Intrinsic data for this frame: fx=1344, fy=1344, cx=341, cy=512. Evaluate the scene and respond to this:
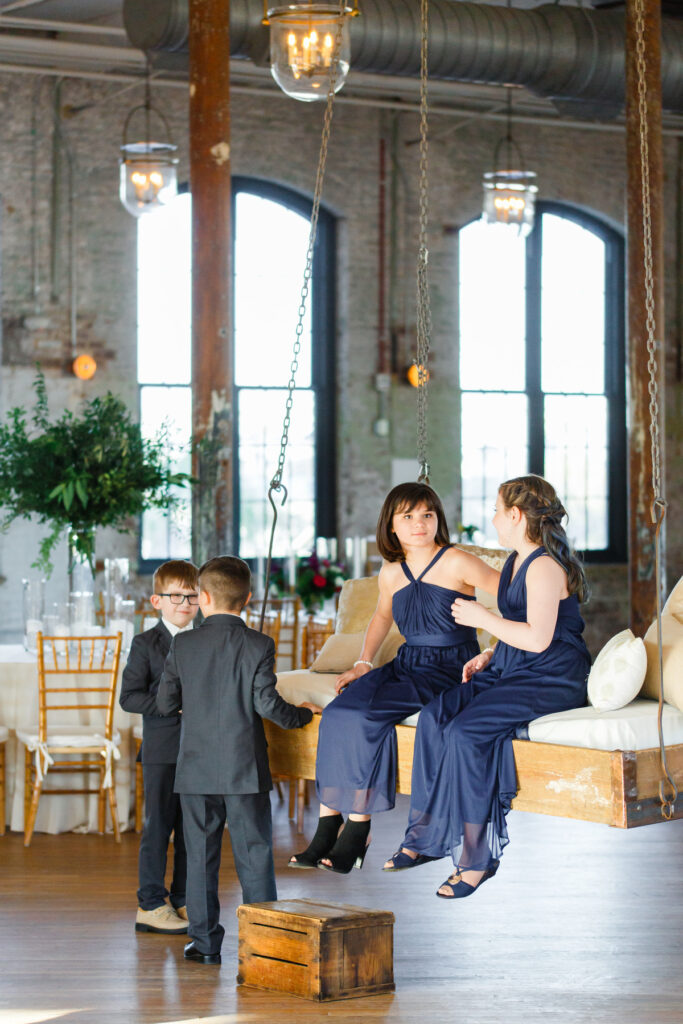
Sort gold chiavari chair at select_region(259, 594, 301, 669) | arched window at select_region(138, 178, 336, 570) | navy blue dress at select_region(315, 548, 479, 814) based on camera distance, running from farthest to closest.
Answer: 1. arched window at select_region(138, 178, 336, 570)
2. gold chiavari chair at select_region(259, 594, 301, 669)
3. navy blue dress at select_region(315, 548, 479, 814)

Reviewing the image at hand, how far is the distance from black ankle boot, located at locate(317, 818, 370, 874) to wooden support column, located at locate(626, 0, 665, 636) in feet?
14.7

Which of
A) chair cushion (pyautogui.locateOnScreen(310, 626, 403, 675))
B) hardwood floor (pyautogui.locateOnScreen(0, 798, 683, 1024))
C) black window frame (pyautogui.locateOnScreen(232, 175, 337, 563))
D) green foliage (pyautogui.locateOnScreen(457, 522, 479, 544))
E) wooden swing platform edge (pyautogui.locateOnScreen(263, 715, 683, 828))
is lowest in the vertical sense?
hardwood floor (pyautogui.locateOnScreen(0, 798, 683, 1024))

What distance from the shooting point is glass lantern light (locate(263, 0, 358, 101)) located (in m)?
5.80

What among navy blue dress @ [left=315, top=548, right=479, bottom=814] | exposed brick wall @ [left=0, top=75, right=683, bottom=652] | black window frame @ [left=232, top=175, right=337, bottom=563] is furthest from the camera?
black window frame @ [left=232, top=175, right=337, bottom=563]

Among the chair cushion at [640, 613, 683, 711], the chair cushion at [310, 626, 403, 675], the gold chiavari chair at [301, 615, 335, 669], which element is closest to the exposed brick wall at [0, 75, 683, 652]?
the gold chiavari chair at [301, 615, 335, 669]

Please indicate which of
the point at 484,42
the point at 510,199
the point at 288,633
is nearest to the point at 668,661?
the point at 288,633

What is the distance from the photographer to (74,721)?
21.5ft

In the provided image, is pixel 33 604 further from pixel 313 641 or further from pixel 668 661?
pixel 668 661

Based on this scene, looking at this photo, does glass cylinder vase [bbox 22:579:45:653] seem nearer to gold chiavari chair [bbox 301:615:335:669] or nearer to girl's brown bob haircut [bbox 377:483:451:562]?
gold chiavari chair [bbox 301:615:335:669]

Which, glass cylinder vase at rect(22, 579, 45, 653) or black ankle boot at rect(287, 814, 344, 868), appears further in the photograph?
glass cylinder vase at rect(22, 579, 45, 653)

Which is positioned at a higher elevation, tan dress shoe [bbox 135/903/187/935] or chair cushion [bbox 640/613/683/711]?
chair cushion [bbox 640/613/683/711]

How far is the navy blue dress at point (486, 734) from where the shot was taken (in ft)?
12.2

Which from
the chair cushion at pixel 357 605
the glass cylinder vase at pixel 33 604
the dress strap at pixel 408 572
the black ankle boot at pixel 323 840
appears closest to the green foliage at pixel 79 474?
the glass cylinder vase at pixel 33 604

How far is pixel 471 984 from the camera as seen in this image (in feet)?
13.4
